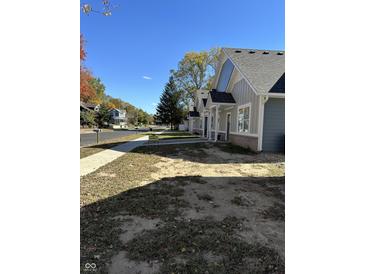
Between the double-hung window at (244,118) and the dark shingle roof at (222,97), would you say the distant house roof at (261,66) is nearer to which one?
the double-hung window at (244,118)

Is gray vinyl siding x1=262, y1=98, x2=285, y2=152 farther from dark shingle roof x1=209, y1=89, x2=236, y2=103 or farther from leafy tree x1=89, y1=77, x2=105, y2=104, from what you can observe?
leafy tree x1=89, y1=77, x2=105, y2=104

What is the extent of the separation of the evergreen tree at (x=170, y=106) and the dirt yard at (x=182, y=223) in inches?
1581

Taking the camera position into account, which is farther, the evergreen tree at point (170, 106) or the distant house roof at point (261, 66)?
the evergreen tree at point (170, 106)

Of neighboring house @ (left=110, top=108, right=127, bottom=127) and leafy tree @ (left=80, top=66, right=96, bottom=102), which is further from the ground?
leafy tree @ (left=80, top=66, right=96, bottom=102)

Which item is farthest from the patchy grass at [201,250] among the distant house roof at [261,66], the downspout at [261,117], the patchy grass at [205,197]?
the distant house roof at [261,66]

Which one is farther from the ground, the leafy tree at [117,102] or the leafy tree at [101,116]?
the leafy tree at [117,102]

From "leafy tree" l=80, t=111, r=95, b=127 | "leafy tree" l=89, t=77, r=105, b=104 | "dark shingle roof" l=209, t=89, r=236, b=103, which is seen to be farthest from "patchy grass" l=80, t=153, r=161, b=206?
"leafy tree" l=89, t=77, r=105, b=104

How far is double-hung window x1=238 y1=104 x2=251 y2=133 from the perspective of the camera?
493 inches

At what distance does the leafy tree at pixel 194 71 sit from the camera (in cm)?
3850

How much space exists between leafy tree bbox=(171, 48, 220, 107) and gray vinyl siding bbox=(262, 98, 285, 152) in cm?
2804
